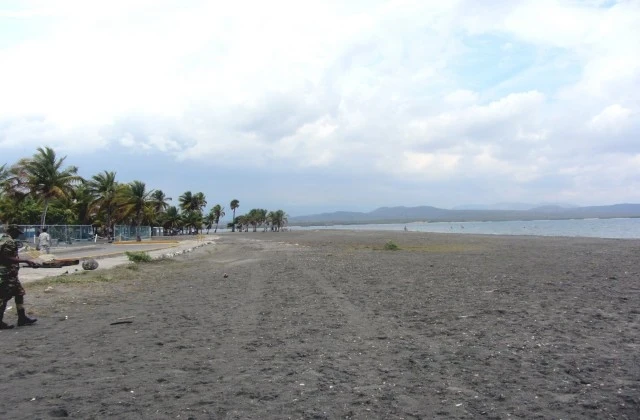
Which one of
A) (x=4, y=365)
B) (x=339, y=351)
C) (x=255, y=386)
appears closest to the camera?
(x=255, y=386)

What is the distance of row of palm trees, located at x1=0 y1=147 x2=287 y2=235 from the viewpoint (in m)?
41.8

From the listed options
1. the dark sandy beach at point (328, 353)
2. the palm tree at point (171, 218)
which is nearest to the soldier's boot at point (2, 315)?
the dark sandy beach at point (328, 353)

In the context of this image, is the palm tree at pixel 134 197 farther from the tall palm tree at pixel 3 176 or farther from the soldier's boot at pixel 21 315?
the soldier's boot at pixel 21 315

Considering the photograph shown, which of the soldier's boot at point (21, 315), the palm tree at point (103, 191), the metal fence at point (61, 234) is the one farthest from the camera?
the palm tree at point (103, 191)

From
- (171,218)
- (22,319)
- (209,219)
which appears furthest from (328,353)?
(209,219)

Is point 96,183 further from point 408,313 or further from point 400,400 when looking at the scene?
point 400,400

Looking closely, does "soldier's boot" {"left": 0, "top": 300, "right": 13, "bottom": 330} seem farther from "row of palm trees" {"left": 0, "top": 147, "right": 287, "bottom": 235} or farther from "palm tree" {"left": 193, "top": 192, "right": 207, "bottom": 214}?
"palm tree" {"left": 193, "top": 192, "right": 207, "bottom": 214}

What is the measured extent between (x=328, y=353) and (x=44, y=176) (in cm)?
4133

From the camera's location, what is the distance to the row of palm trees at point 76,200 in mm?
41750

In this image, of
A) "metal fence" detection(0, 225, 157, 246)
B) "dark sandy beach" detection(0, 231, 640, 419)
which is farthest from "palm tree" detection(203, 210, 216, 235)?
"dark sandy beach" detection(0, 231, 640, 419)

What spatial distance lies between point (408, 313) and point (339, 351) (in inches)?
149

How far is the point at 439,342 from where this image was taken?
8.55 m

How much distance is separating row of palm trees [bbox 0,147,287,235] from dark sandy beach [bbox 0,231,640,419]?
99.5ft

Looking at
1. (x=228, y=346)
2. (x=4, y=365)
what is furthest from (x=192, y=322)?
(x=4, y=365)
